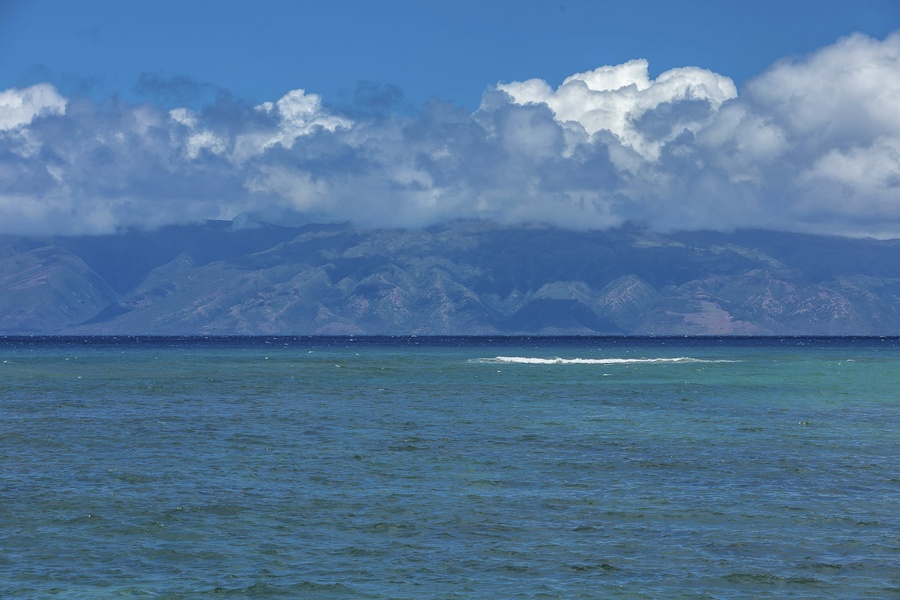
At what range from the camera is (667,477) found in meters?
45.5

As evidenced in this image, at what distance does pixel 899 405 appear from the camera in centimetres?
8138

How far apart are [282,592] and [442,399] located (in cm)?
6219

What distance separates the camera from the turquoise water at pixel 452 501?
3002 cm

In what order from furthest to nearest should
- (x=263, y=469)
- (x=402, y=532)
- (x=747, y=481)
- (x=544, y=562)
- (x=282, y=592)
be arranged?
(x=263, y=469) → (x=747, y=481) → (x=402, y=532) → (x=544, y=562) → (x=282, y=592)

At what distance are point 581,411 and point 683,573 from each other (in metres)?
47.3

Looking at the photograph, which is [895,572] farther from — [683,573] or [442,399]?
[442,399]

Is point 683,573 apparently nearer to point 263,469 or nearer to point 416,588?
point 416,588

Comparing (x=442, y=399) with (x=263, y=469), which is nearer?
(x=263, y=469)

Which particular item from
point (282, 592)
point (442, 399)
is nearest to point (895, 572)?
point (282, 592)

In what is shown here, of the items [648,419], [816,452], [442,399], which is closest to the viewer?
[816,452]

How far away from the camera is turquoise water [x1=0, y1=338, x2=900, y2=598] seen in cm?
3002

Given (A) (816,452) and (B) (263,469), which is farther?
(A) (816,452)

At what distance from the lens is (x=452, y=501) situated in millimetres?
40500

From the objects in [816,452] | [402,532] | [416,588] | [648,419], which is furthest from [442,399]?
[416,588]
